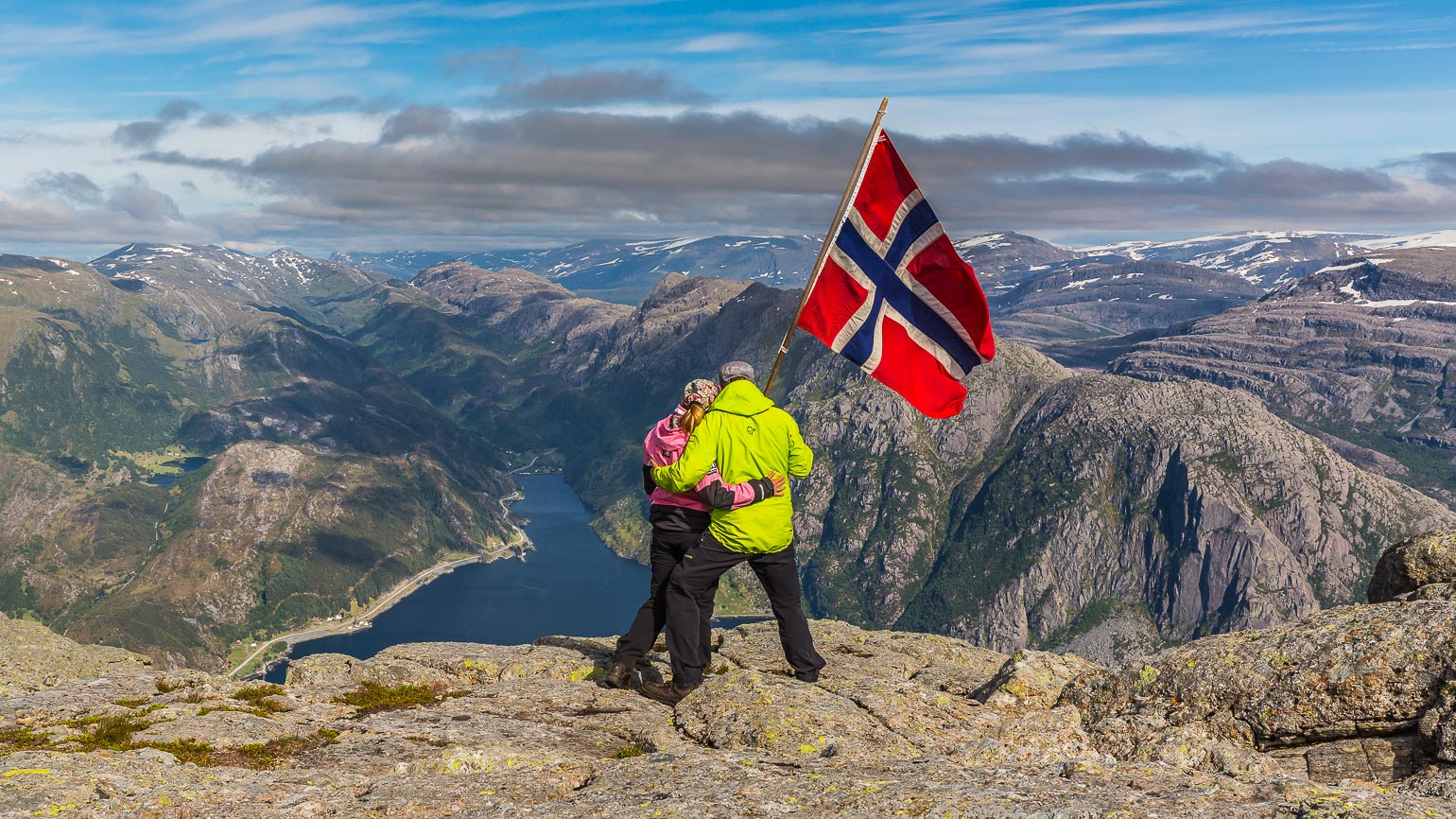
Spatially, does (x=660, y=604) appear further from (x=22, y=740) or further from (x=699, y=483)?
(x=22, y=740)

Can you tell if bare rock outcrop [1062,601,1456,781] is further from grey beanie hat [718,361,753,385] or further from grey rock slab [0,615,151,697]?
grey rock slab [0,615,151,697]

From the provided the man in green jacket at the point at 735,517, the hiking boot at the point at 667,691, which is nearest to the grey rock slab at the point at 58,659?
the hiking boot at the point at 667,691

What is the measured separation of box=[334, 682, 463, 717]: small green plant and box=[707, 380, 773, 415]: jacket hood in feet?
34.1

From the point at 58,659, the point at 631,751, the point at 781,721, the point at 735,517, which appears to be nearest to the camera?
the point at 631,751

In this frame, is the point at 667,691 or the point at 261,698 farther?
the point at 261,698

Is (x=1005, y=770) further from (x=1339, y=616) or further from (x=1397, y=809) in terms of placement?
(x=1339, y=616)

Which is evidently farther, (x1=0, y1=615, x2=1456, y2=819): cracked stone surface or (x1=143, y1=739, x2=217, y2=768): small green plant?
(x1=143, y1=739, x2=217, y2=768): small green plant

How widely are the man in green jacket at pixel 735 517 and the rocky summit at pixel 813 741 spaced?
1.28 metres

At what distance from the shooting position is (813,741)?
15.3 meters

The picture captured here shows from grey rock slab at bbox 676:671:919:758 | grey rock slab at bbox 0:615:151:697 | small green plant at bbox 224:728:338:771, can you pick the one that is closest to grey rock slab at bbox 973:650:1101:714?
grey rock slab at bbox 676:671:919:758

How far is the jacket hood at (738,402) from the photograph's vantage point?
17844 millimetres

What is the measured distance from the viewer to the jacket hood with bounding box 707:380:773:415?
1784 cm

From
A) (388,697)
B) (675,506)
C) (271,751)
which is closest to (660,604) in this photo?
(675,506)

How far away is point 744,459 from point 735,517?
4.55 ft
